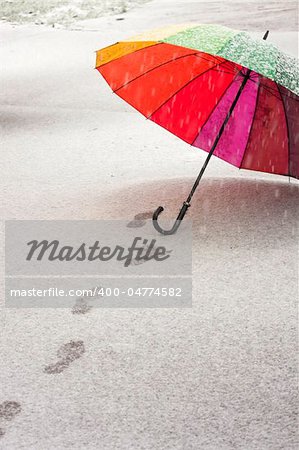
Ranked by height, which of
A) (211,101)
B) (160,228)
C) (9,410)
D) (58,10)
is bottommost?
(58,10)

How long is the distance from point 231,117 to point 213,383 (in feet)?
6.70

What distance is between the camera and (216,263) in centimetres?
396

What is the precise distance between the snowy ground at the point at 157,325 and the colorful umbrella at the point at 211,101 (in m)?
0.40

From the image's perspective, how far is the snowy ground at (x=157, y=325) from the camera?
2.61 m

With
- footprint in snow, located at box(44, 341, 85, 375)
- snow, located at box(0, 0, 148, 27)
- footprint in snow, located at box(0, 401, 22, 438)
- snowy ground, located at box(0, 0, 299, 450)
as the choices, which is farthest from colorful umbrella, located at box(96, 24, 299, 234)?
→ snow, located at box(0, 0, 148, 27)

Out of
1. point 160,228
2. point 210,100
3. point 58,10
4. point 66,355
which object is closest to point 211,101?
point 210,100

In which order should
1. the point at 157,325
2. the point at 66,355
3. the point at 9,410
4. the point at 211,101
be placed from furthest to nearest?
the point at 211,101, the point at 157,325, the point at 66,355, the point at 9,410

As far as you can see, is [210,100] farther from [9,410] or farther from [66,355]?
[9,410]

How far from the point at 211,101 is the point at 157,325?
65.9 inches

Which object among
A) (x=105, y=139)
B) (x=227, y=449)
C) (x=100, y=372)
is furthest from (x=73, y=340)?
(x=105, y=139)

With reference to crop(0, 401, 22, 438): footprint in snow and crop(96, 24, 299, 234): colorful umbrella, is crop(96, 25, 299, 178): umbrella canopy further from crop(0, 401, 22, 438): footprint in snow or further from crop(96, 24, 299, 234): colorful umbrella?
crop(0, 401, 22, 438): footprint in snow

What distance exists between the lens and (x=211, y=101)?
4457 millimetres

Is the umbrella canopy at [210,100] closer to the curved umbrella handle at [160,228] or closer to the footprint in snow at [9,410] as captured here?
the curved umbrella handle at [160,228]

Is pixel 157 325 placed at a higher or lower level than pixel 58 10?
higher
